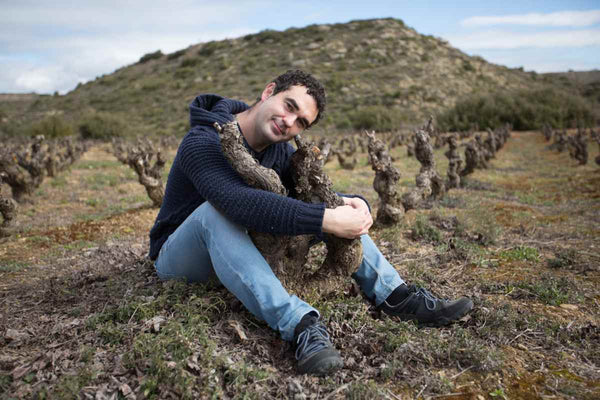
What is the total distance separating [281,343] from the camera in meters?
2.53

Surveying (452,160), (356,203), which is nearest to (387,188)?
(356,203)

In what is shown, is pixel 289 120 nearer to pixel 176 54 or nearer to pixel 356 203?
pixel 356 203

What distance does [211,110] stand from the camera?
10.0 ft

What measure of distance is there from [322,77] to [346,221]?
3229cm

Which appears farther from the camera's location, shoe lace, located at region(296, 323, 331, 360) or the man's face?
the man's face

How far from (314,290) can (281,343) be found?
55 cm

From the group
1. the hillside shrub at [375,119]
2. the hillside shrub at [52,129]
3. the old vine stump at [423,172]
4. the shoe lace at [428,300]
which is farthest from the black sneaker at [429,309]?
the hillside shrub at [52,129]

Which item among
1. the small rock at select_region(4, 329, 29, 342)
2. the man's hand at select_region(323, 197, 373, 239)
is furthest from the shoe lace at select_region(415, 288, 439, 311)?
the small rock at select_region(4, 329, 29, 342)

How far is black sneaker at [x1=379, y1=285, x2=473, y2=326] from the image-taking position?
278cm

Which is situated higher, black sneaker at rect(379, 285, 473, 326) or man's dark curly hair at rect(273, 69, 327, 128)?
man's dark curly hair at rect(273, 69, 327, 128)

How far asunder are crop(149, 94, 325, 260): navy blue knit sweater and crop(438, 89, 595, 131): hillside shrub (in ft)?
→ 74.9

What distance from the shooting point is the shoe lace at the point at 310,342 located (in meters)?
2.23

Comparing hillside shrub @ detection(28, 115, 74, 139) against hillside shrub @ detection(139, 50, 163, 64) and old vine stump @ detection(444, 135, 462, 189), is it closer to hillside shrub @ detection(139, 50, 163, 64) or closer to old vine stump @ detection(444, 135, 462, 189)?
old vine stump @ detection(444, 135, 462, 189)

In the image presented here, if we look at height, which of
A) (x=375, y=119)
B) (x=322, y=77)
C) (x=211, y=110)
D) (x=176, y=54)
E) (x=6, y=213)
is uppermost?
(x=176, y=54)
